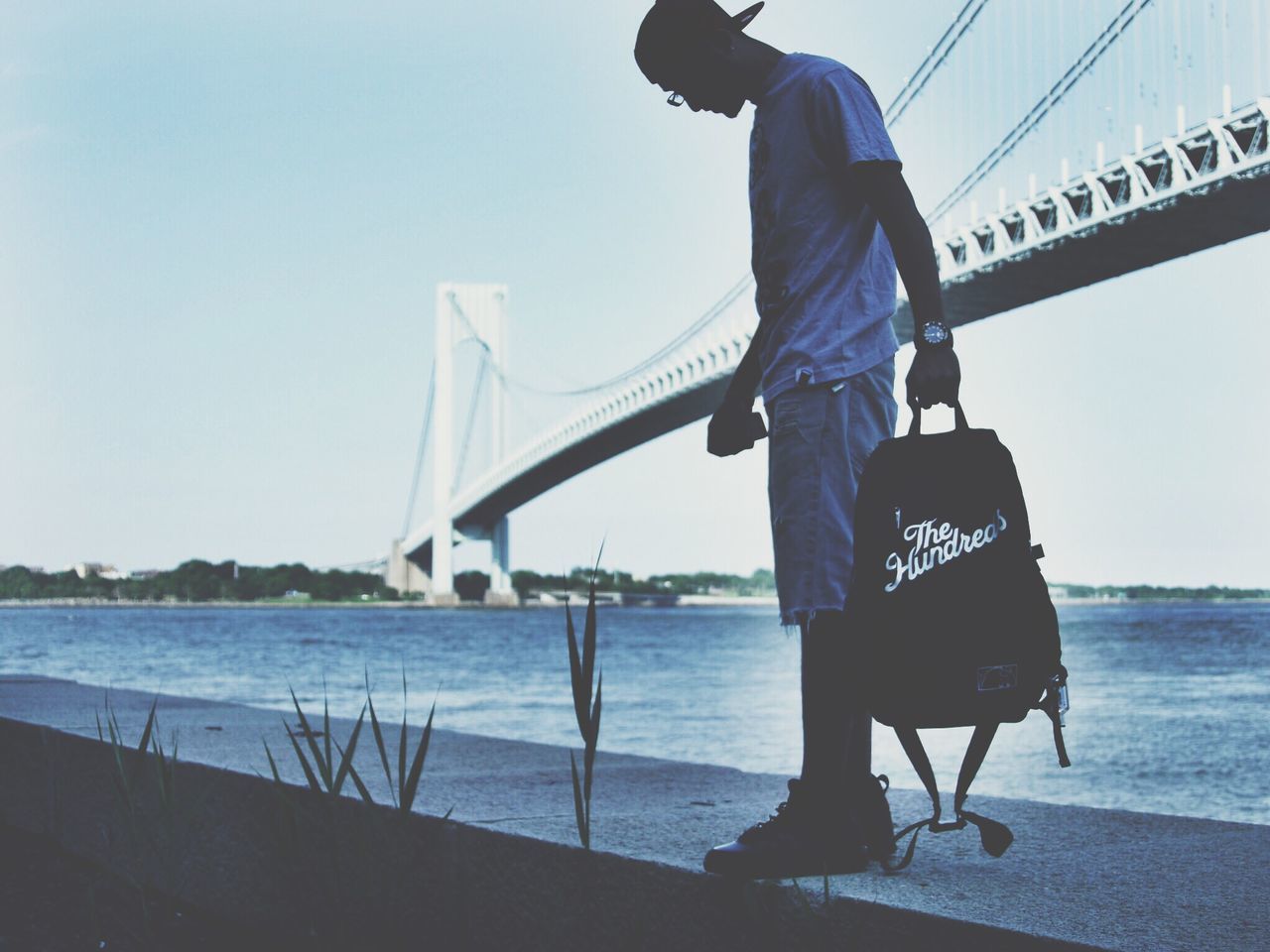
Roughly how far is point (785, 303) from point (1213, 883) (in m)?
0.68

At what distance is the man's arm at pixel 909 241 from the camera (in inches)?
50.0

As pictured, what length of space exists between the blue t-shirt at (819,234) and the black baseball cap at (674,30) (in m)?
0.09

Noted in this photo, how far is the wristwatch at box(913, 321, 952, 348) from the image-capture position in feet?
4.09

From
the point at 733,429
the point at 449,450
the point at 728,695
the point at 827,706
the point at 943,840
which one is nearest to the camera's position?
the point at 827,706

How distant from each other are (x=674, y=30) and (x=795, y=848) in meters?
0.84

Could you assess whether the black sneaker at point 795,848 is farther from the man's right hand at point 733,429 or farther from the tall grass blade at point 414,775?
the man's right hand at point 733,429

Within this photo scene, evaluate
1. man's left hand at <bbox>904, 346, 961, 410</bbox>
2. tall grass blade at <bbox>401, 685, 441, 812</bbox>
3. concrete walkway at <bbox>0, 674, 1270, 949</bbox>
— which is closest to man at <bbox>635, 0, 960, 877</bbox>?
man's left hand at <bbox>904, 346, 961, 410</bbox>

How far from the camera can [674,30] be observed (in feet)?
4.87

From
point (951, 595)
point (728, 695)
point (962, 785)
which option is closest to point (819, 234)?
point (951, 595)

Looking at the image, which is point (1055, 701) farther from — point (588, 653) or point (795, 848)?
point (588, 653)

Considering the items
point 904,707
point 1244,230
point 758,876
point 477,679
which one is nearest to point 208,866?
point 758,876

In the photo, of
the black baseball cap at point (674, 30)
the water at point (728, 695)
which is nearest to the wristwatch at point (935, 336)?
the black baseball cap at point (674, 30)

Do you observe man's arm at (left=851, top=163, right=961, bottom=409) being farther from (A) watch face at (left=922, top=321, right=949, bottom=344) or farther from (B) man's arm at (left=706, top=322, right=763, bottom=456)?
(B) man's arm at (left=706, top=322, right=763, bottom=456)

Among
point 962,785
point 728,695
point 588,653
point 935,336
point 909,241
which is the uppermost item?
point 909,241
